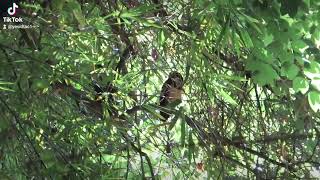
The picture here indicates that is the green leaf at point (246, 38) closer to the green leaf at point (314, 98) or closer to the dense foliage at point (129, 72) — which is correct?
the dense foliage at point (129, 72)

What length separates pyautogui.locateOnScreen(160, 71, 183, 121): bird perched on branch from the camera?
1.46 meters

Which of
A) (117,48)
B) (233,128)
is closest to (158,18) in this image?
(117,48)

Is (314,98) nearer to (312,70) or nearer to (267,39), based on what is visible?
(312,70)

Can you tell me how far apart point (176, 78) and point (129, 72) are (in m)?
0.18

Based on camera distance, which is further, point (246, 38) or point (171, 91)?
point (171, 91)

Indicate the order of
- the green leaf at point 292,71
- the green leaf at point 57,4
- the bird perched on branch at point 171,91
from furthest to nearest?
1. the bird perched on branch at point 171,91
2. the green leaf at point 292,71
3. the green leaf at point 57,4

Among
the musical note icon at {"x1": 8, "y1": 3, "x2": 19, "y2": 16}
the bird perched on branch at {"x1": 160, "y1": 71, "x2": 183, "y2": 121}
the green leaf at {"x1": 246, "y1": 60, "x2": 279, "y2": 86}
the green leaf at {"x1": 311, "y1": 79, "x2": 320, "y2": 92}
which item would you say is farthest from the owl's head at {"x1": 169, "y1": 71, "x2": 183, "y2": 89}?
the musical note icon at {"x1": 8, "y1": 3, "x2": 19, "y2": 16}

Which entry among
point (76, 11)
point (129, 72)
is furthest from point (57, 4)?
point (129, 72)

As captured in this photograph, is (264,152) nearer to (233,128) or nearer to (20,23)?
(233,128)

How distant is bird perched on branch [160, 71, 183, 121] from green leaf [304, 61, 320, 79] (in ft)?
1.19

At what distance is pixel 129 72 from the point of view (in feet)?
4.40

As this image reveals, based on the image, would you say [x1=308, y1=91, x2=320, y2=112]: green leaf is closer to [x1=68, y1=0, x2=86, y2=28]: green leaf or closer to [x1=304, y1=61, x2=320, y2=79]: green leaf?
[x1=304, y1=61, x2=320, y2=79]: green leaf

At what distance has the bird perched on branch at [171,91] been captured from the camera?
146cm

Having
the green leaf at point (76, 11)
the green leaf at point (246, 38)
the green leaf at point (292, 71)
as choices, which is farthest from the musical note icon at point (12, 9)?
the green leaf at point (292, 71)
